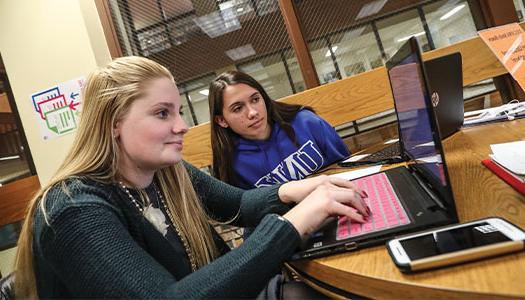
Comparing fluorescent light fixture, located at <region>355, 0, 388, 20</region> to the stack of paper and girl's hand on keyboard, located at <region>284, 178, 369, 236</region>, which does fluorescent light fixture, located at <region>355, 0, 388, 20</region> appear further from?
girl's hand on keyboard, located at <region>284, 178, 369, 236</region>

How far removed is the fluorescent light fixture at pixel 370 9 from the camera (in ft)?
9.34

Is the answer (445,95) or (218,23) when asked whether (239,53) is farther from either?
(445,95)

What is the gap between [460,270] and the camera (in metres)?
0.43

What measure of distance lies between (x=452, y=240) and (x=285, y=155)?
1.27m

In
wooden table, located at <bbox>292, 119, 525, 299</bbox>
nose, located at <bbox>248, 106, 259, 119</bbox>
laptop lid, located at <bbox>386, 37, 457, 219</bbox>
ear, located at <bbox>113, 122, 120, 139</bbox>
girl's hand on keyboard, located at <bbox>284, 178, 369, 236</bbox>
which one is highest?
nose, located at <bbox>248, 106, 259, 119</bbox>

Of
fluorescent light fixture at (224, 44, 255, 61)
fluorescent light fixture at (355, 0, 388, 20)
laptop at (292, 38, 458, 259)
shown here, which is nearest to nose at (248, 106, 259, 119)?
laptop at (292, 38, 458, 259)

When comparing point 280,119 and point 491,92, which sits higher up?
point 280,119

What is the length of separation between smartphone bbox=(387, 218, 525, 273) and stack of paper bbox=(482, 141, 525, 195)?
18cm

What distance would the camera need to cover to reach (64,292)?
719 millimetres

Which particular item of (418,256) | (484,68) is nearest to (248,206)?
(418,256)

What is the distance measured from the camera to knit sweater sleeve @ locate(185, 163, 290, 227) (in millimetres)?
1009

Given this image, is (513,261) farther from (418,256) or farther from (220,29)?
(220,29)

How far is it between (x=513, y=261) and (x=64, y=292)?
30.7 inches

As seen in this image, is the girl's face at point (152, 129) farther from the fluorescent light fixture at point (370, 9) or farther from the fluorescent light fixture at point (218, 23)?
the fluorescent light fixture at point (370, 9)
